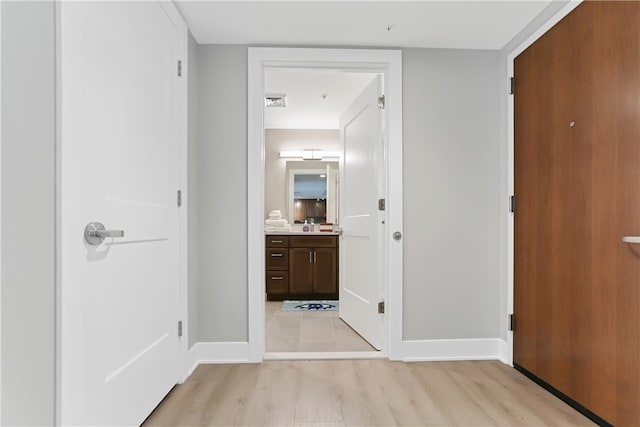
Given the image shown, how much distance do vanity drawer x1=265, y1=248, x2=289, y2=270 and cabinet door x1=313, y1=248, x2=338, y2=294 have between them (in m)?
0.36

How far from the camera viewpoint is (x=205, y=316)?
107 inches

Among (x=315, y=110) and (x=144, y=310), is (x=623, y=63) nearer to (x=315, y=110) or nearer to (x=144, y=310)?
(x=144, y=310)

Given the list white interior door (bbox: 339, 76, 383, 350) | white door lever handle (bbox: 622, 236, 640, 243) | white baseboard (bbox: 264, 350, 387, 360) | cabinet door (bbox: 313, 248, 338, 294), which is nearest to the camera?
white door lever handle (bbox: 622, 236, 640, 243)

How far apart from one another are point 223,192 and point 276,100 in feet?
6.08

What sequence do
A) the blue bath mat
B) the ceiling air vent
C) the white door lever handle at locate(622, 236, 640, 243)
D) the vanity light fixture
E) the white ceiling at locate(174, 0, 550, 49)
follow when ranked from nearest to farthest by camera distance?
1. the white door lever handle at locate(622, 236, 640, 243)
2. the white ceiling at locate(174, 0, 550, 49)
3. the ceiling air vent
4. the blue bath mat
5. the vanity light fixture

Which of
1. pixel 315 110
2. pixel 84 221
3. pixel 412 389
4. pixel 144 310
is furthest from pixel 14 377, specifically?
pixel 315 110

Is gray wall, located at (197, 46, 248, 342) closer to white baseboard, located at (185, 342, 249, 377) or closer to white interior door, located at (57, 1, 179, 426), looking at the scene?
white baseboard, located at (185, 342, 249, 377)

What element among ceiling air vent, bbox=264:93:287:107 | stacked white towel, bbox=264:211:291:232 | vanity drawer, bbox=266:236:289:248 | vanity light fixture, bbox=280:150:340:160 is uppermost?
ceiling air vent, bbox=264:93:287:107

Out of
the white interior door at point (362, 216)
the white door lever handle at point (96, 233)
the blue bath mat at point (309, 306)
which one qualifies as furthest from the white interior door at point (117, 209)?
the blue bath mat at point (309, 306)

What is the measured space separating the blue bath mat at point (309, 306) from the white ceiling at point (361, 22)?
2.84 m

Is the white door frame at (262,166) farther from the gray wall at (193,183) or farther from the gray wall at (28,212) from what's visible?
the gray wall at (28,212)

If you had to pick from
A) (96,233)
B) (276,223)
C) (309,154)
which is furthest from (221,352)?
(309,154)

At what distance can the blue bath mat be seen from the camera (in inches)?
178

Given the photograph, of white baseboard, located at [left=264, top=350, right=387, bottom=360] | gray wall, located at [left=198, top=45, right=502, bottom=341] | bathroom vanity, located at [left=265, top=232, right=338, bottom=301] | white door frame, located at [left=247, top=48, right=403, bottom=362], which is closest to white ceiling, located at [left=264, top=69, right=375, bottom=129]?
white door frame, located at [left=247, top=48, right=403, bottom=362]
